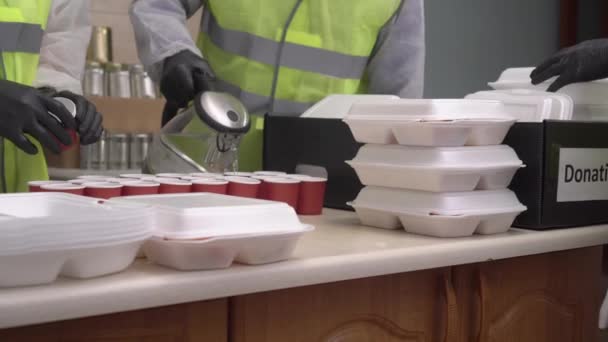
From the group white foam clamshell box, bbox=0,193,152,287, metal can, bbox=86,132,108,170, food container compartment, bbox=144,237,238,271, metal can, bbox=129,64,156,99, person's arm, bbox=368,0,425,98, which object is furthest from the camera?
metal can, bbox=129,64,156,99

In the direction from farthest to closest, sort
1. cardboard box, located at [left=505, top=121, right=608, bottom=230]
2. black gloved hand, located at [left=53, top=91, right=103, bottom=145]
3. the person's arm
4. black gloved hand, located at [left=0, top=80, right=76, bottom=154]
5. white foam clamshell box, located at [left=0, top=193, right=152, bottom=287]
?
the person's arm → black gloved hand, located at [left=53, top=91, right=103, bottom=145] → black gloved hand, located at [left=0, top=80, right=76, bottom=154] → cardboard box, located at [left=505, top=121, right=608, bottom=230] → white foam clamshell box, located at [left=0, top=193, right=152, bottom=287]

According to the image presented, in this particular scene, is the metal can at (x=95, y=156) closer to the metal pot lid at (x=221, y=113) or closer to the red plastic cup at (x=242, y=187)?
the metal pot lid at (x=221, y=113)

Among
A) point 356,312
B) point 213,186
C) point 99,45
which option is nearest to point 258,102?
point 213,186

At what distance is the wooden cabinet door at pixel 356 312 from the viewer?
97cm

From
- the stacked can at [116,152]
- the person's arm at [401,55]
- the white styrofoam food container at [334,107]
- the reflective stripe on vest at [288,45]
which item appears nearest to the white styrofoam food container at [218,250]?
the white styrofoam food container at [334,107]

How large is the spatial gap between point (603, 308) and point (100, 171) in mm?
2418

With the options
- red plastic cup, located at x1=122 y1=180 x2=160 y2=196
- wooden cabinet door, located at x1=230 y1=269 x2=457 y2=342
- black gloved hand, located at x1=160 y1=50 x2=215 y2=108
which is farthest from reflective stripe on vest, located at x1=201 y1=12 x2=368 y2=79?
wooden cabinet door, located at x1=230 y1=269 x2=457 y2=342

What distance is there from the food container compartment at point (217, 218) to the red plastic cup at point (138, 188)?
274 mm

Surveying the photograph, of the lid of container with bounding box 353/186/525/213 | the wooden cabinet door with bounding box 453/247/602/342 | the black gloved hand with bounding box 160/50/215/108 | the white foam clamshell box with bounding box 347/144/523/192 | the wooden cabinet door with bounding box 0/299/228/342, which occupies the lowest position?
the wooden cabinet door with bounding box 453/247/602/342

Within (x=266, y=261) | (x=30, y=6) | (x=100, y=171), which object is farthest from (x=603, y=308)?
(x=100, y=171)

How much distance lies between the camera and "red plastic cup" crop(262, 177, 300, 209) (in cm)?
139

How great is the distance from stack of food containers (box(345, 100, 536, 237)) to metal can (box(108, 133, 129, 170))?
229cm

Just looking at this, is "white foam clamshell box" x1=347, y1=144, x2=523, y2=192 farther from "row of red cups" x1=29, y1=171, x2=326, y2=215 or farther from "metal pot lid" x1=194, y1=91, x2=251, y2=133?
"metal pot lid" x1=194, y1=91, x2=251, y2=133

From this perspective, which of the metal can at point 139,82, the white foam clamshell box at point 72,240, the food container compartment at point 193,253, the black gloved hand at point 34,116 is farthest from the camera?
the metal can at point 139,82
